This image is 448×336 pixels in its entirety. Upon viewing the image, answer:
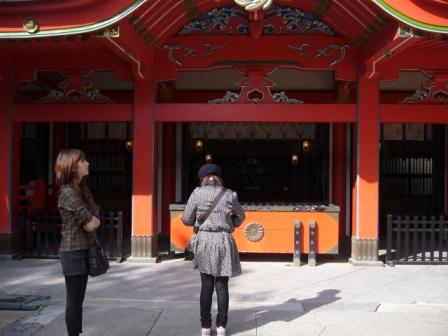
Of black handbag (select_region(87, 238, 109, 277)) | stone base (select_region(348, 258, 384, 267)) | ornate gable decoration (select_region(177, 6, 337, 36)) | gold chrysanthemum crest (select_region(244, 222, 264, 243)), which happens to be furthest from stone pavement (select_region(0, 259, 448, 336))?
ornate gable decoration (select_region(177, 6, 337, 36))

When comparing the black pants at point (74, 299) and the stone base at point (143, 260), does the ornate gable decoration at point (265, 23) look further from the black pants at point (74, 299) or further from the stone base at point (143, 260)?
the black pants at point (74, 299)

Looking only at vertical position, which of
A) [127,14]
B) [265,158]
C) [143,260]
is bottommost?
[143,260]

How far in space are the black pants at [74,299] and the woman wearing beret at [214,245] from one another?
1.03 metres

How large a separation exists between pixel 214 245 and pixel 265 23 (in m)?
5.00

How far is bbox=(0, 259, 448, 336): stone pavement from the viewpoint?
520 centimetres

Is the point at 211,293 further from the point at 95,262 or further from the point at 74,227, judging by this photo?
the point at 74,227

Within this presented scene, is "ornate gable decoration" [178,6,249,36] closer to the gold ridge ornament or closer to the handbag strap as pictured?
the gold ridge ornament

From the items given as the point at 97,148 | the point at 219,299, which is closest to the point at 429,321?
the point at 219,299

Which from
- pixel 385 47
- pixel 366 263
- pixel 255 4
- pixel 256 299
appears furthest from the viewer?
pixel 366 263

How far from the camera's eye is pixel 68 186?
4.25m

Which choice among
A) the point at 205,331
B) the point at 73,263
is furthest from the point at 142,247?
the point at 73,263

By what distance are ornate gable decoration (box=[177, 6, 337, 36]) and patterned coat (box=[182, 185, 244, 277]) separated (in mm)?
4532

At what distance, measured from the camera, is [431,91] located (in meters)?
8.40

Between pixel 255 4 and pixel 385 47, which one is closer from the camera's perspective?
pixel 255 4
